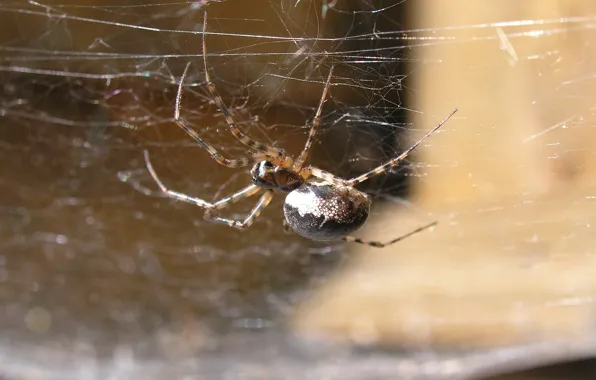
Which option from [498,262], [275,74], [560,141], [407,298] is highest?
[275,74]

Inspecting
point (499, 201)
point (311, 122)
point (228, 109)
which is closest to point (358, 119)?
point (311, 122)

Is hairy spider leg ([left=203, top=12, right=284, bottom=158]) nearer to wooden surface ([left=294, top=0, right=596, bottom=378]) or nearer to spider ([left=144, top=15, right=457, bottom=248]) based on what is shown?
spider ([left=144, top=15, right=457, bottom=248])

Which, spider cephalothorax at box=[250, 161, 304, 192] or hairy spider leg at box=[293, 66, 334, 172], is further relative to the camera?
spider cephalothorax at box=[250, 161, 304, 192]

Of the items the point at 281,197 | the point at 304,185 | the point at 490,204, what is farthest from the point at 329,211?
the point at 490,204

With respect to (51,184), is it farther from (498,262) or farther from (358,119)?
(498,262)

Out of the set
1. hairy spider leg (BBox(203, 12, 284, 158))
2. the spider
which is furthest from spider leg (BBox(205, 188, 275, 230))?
hairy spider leg (BBox(203, 12, 284, 158))

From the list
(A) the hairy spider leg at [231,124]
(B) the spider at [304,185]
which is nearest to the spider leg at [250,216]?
(B) the spider at [304,185]
